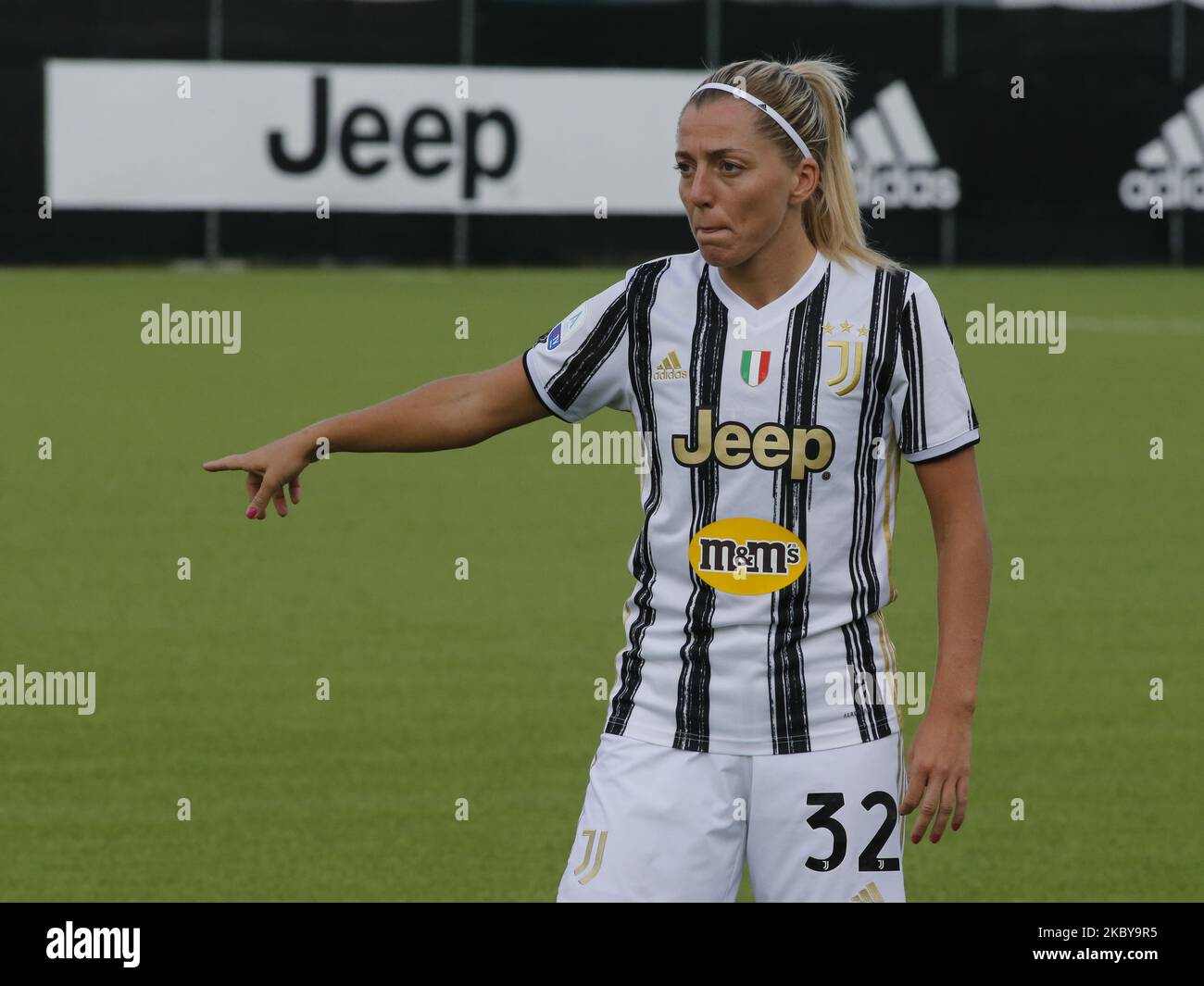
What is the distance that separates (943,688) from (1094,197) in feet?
81.1

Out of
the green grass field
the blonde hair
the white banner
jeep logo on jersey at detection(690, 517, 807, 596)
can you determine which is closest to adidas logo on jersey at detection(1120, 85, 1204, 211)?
the white banner

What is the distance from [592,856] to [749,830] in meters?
0.27

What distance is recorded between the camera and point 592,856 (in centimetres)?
382

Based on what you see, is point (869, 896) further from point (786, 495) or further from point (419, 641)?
point (419, 641)

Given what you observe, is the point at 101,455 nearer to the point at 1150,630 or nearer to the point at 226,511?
the point at 226,511

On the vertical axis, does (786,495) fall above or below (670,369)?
below

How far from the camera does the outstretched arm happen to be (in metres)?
3.99

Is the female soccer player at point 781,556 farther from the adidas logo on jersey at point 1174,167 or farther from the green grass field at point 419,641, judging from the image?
the adidas logo on jersey at point 1174,167

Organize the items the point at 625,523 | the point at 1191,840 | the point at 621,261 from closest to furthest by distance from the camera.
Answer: the point at 1191,840 < the point at 625,523 < the point at 621,261

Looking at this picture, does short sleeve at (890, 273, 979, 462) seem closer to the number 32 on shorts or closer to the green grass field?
the number 32 on shorts

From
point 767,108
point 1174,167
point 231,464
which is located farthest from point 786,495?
point 1174,167

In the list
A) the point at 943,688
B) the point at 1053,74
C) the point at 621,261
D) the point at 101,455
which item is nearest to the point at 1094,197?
the point at 1053,74

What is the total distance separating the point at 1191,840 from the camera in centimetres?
664

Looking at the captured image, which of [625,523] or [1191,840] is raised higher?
[625,523]
